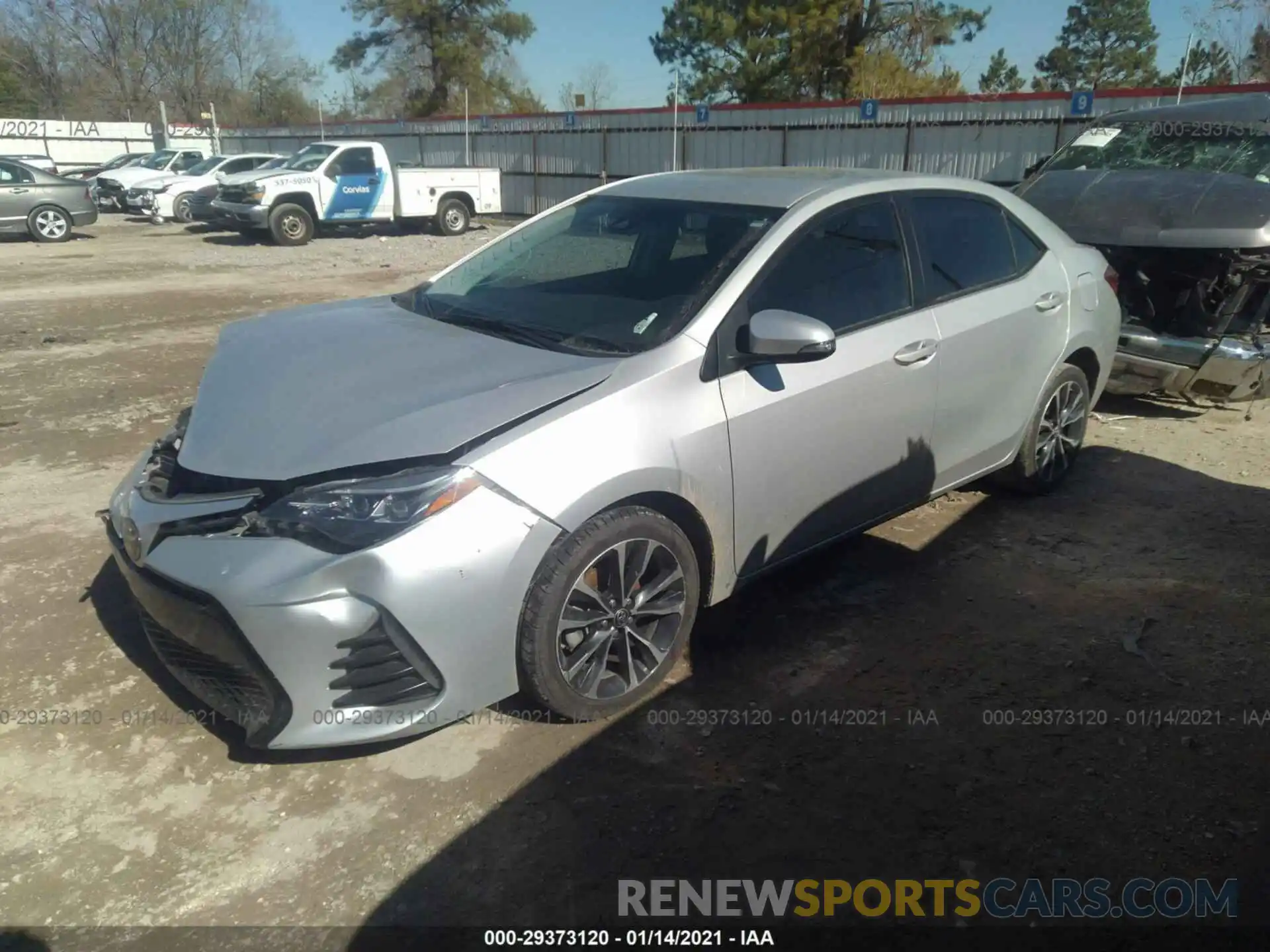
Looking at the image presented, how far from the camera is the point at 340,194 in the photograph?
1800 cm

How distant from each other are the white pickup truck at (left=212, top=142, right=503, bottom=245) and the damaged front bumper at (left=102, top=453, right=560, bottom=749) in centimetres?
1630

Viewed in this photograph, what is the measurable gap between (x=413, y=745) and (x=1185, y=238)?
5.77m

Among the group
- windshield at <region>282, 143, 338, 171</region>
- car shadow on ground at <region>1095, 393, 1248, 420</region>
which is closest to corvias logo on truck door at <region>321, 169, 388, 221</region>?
windshield at <region>282, 143, 338, 171</region>

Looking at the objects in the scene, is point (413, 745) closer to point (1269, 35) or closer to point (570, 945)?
point (570, 945)

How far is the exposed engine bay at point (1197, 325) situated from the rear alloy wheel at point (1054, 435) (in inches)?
53.3

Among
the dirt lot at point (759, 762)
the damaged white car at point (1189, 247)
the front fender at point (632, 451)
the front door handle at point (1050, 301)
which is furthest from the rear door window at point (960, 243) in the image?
the damaged white car at point (1189, 247)

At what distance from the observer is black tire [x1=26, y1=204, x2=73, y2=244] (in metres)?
17.6

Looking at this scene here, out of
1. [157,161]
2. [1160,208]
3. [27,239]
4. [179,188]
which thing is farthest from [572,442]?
[157,161]

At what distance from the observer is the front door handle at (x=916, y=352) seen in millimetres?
3695

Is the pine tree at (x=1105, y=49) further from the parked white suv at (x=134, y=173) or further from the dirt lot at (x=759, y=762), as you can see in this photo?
the dirt lot at (x=759, y=762)

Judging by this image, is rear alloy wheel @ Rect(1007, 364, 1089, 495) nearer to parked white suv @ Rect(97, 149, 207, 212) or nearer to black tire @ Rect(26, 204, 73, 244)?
black tire @ Rect(26, 204, 73, 244)

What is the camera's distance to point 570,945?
231 cm

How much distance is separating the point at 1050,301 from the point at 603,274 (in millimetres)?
2255

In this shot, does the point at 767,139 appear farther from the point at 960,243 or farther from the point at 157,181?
the point at 960,243
